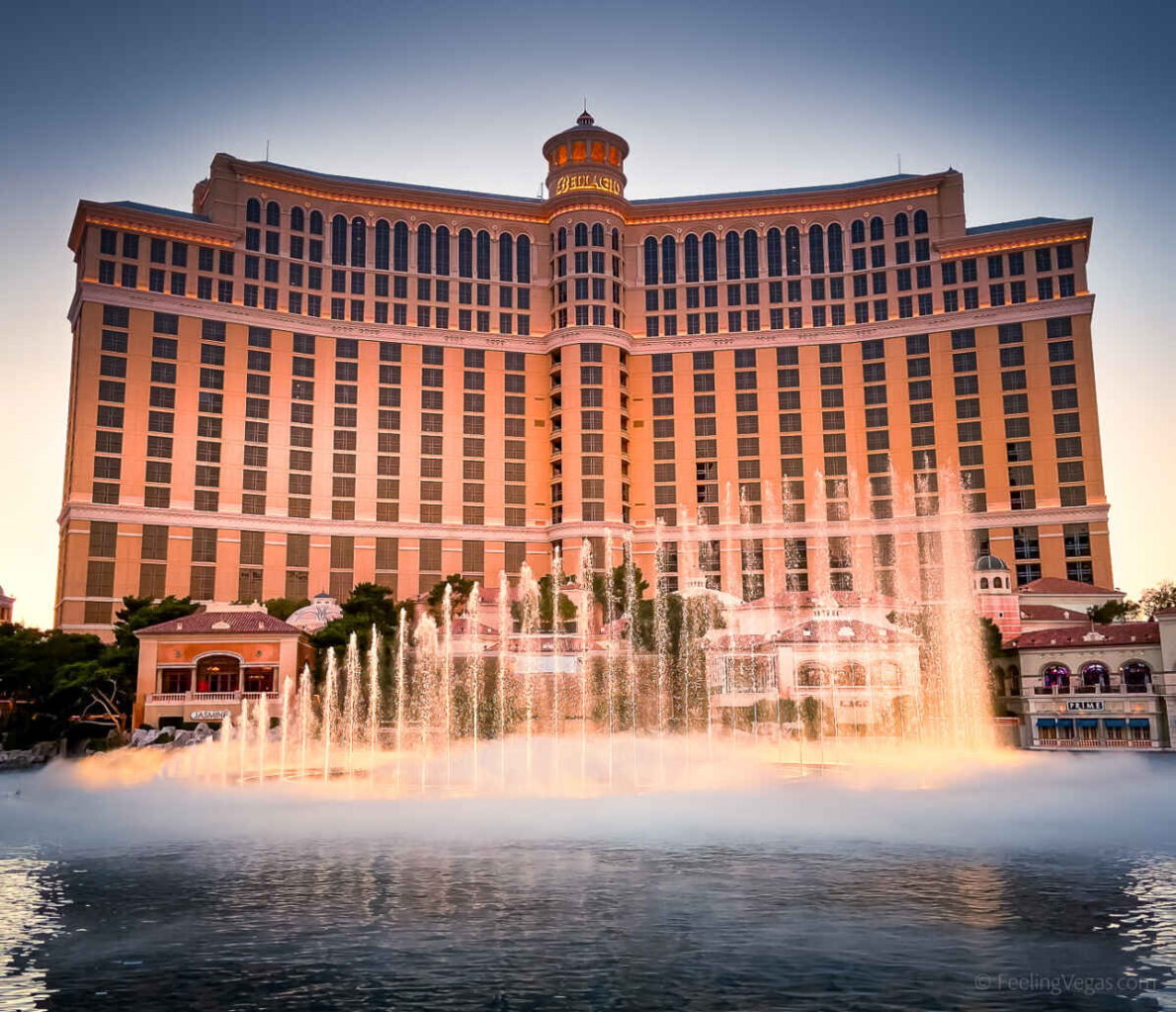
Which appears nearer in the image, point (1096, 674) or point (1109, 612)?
point (1096, 674)

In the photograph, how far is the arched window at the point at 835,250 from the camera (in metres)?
122

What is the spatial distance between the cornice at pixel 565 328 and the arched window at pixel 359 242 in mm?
7641

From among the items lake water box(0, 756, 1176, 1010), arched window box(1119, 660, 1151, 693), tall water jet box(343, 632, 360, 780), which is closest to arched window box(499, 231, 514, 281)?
tall water jet box(343, 632, 360, 780)

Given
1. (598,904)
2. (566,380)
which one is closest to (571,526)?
(566,380)

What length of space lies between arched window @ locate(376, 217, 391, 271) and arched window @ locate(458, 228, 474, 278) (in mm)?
7893

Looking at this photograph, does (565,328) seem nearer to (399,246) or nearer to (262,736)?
(399,246)

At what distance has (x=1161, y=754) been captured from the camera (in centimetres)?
6500

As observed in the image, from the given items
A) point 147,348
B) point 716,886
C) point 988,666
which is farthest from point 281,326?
point 716,886

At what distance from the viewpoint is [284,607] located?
328ft

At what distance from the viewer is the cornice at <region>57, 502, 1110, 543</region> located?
4104 inches

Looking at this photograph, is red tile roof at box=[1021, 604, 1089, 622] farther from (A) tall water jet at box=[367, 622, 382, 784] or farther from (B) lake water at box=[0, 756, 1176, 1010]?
(B) lake water at box=[0, 756, 1176, 1010]

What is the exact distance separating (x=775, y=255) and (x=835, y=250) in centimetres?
679

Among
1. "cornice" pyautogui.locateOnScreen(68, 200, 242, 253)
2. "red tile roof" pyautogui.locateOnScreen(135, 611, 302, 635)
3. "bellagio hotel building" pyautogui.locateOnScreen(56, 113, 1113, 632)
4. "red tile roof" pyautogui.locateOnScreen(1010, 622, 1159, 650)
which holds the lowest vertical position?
"red tile roof" pyautogui.locateOnScreen(1010, 622, 1159, 650)

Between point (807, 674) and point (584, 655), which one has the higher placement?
point (584, 655)
